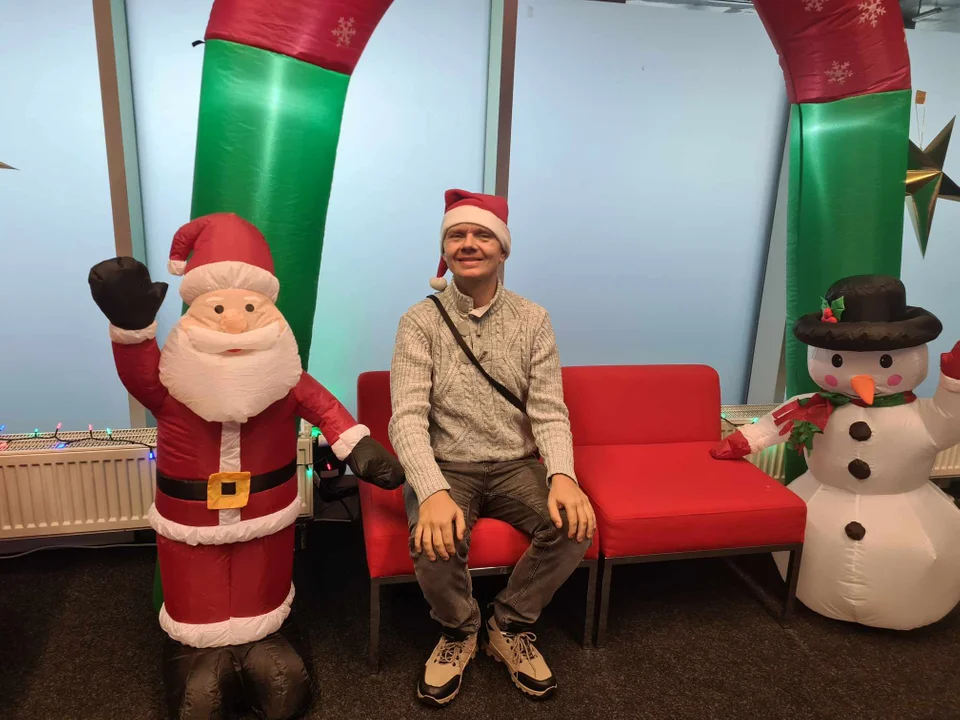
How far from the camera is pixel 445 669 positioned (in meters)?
1.65

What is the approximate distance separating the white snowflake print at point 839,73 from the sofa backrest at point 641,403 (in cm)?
101

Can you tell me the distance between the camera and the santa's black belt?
4.87ft

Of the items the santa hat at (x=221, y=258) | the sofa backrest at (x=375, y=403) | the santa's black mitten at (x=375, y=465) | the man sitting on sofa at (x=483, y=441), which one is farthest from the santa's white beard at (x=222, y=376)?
the sofa backrest at (x=375, y=403)

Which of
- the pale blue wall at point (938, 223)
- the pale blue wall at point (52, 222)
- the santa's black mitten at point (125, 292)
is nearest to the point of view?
the santa's black mitten at point (125, 292)

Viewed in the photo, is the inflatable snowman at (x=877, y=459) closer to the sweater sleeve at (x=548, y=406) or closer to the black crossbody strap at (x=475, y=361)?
the sweater sleeve at (x=548, y=406)

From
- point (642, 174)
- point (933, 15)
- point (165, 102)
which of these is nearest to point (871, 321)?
point (642, 174)

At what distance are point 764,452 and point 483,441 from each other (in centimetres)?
147

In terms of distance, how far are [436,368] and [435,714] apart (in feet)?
2.83

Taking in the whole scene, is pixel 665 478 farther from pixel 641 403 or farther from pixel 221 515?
pixel 221 515

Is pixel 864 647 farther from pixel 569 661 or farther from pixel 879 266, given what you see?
pixel 879 266

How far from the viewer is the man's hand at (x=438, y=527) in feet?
4.99

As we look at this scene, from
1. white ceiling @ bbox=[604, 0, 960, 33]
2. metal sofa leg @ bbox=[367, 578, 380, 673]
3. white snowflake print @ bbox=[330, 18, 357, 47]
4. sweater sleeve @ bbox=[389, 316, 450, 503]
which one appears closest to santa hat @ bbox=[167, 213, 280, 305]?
sweater sleeve @ bbox=[389, 316, 450, 503]

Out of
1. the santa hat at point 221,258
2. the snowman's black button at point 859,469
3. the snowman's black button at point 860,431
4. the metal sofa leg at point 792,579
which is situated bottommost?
the metal sofa leg at point 792,579

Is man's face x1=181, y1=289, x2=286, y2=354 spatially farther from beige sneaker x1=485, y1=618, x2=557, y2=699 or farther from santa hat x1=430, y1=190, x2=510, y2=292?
beige sneaker x1=485, y1=618, x2=557, y2=699
